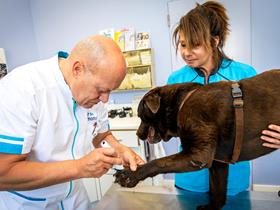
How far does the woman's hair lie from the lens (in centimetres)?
102

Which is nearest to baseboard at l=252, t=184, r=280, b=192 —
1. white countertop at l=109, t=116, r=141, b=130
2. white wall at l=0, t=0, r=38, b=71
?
white countertop at l=109, t=116, r=141, b=130

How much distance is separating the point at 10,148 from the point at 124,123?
156 centimetres

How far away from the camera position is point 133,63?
8.09 feet

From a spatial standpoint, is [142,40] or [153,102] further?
[142,40]

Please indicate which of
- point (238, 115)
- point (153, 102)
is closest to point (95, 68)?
point (153, 102)

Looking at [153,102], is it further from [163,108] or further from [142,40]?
[142,40]

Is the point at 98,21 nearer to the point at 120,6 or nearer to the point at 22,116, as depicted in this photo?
the point at 120,6

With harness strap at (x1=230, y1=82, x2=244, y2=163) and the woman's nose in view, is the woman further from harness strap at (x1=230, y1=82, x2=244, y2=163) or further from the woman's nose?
harness strap at (x1=230, y1=82, x2=244, y2=163)

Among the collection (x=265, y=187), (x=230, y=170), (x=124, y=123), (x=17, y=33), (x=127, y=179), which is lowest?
(x=265, y=187)

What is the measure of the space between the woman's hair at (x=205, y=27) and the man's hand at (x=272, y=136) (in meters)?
0.45

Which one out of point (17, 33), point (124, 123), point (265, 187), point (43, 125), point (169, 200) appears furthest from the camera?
point (17, 33)

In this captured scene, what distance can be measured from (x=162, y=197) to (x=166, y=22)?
6.12 ft

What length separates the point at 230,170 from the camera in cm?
107

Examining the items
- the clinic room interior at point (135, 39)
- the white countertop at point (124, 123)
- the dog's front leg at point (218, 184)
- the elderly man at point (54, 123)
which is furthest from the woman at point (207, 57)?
the white countertop at point (124, 123)
